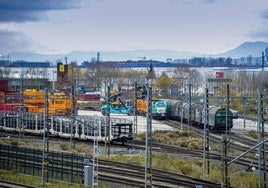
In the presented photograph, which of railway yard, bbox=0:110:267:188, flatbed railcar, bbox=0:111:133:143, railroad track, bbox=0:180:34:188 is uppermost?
flatbed railcar, bbox=0:111:133:143

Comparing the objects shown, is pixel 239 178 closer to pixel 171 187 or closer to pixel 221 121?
pixel 171 187

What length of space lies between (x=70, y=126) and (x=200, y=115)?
39.6 ft

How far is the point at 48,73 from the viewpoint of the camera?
117 m

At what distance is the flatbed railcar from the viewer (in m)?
33.4

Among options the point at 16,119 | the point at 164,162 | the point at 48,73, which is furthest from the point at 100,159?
the point at 48,73

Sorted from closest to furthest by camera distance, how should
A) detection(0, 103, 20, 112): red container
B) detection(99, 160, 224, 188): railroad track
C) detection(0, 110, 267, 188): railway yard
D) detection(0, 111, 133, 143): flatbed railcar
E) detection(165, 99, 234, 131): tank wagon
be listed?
detection(99, 160, 224, 188): railroad track → detection(0, 110, 267, 188): railway yard → detection(0, 111, 133, 143): flatbed railcar → detection(165, 99, 234, 131): tank wagon → detection(0, 103, 20, 112): red container

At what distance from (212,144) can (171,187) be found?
1427 cm

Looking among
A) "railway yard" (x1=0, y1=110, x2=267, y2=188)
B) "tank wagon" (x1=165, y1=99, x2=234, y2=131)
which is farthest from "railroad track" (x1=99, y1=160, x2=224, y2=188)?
"tank wagon" (x1=165, y1=99, x2=234, y2=131)

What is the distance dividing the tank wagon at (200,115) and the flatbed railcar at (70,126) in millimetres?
6648

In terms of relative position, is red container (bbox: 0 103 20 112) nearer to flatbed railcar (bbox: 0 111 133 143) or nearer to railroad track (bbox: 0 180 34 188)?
flatbed railcar (bbox: 0 111 133 143)

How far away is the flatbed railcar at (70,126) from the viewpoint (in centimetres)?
3341

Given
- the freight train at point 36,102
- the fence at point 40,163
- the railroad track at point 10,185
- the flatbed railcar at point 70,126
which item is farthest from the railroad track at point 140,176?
the freight train at point 36,102

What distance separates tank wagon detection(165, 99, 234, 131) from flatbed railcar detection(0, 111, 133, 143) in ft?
21.8

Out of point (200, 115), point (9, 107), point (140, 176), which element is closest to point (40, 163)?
point (140, 176)
